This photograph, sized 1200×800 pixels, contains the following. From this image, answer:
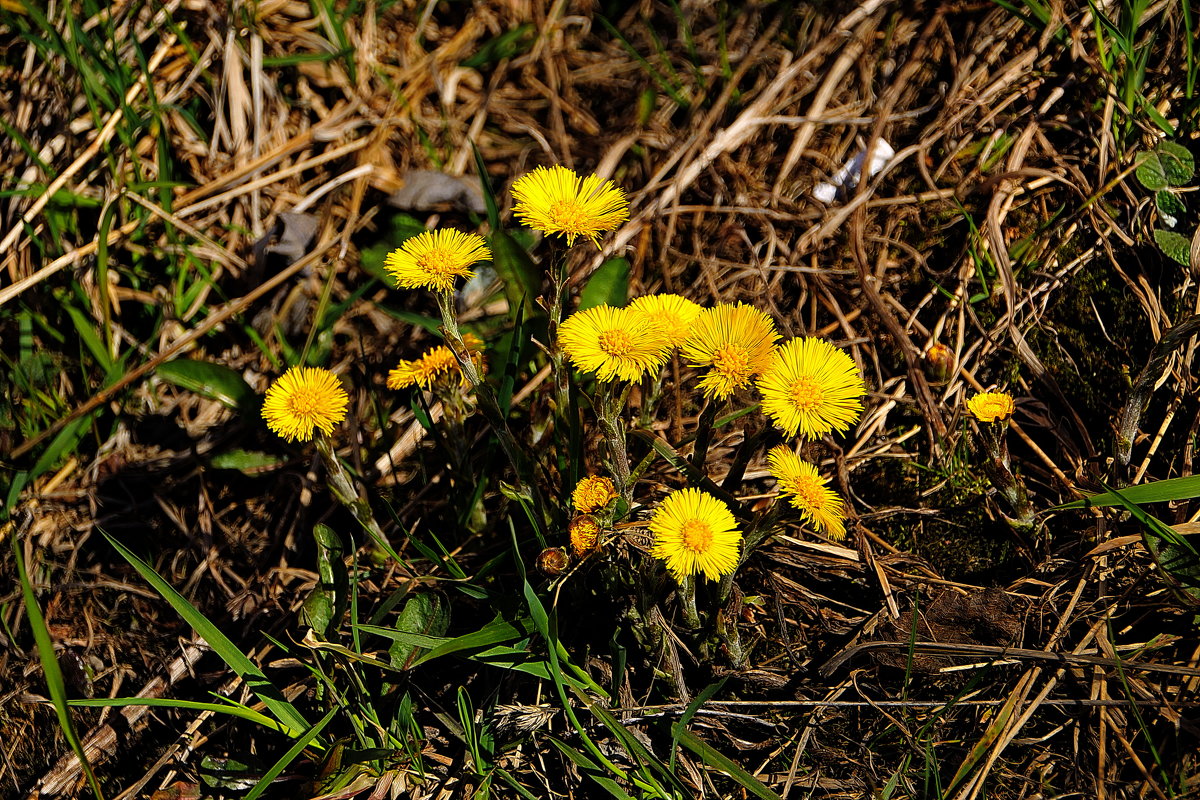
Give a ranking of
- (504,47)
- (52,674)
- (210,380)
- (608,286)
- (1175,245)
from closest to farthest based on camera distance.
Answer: (52,674) < (1175,245) < (608,286) < (210,380) < (504,47)

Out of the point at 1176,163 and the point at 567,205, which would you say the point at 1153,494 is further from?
the point at 567,205

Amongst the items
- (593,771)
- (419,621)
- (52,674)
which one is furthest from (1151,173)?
(52,674)

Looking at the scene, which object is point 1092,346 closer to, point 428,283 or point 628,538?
point 628,538

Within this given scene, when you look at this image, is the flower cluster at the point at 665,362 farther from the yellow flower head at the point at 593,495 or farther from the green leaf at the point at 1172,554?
the green leaf at the point at 1172,554

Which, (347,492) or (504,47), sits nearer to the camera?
(347,492)

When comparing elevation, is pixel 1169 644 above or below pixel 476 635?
above

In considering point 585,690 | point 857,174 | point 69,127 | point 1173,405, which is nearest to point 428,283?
point 585,690
